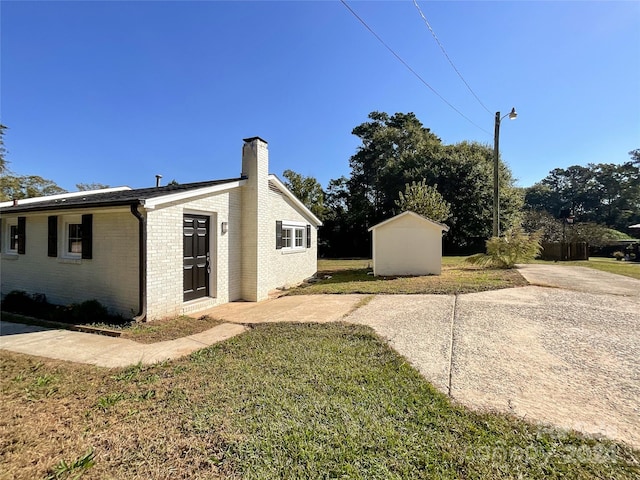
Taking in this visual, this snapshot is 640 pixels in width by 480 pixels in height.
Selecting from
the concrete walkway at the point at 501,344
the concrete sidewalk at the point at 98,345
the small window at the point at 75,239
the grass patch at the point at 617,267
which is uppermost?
the small window at the point at 75,239

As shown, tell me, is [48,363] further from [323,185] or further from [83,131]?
[323,185]

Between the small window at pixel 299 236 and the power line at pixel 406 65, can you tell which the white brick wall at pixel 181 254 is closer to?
the small window at pixel 299 236

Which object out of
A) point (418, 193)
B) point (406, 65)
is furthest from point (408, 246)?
point (418, 193)

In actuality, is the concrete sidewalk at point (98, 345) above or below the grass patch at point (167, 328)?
below

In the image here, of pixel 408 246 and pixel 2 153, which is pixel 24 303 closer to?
pixel 408 246

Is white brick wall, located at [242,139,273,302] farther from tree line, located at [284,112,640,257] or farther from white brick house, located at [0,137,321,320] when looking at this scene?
tree line, located at [284,112,640,257]

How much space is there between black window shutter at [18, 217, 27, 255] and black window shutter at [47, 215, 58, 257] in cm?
147

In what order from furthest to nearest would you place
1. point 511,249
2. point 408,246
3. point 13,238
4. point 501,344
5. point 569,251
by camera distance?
point 569,251, point 511,249, point 408,246, point 13,238, point 501,344

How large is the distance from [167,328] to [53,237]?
4.64 m

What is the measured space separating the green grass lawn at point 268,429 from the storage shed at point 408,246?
1008 centimetres

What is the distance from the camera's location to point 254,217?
870 centimetres

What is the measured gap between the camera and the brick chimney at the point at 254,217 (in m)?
8.69

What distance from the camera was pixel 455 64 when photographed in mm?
10086

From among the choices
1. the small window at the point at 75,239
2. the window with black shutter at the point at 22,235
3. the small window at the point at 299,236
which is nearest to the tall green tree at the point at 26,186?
the window with black shutter at the point at 22,235
